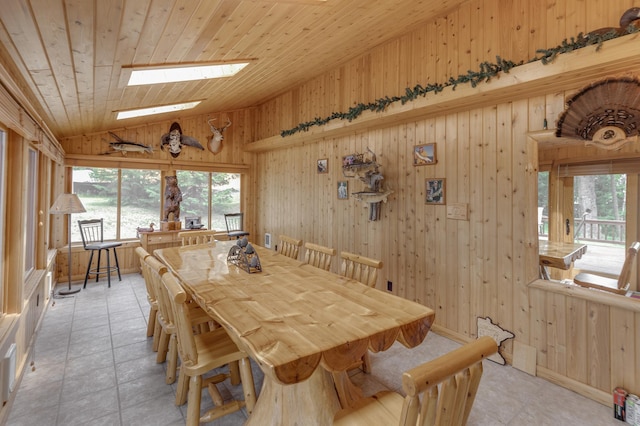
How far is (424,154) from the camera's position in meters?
3.38

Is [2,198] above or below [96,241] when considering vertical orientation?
above

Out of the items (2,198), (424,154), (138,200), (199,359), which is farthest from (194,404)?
(138,200)

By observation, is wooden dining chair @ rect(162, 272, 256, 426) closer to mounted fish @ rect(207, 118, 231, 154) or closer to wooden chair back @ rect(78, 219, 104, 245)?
wooden chair back @ rect(78, 219, 104, 245)

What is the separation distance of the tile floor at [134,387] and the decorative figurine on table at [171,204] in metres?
2.37

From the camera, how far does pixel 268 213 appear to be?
645 centimetres

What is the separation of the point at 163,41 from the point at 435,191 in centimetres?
292

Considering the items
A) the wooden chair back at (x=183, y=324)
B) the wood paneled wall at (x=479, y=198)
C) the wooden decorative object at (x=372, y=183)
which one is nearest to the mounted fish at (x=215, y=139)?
the wood paneled wall at (x=479, y=198)

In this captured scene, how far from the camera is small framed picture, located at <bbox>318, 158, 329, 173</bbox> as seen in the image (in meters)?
4.82

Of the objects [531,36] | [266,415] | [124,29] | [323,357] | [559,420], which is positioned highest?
[531,36]

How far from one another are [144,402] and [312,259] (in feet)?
5.80

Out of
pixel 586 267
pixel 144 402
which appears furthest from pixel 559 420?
pixel 144 402

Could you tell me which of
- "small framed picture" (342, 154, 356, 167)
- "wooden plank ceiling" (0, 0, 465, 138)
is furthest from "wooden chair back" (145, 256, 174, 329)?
"small framed picture" (342, 154, 356, 167)

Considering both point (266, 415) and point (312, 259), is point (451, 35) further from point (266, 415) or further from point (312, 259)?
point (266, 415)

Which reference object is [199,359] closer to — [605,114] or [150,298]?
[150,298]
